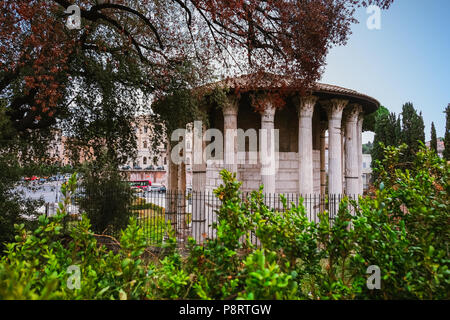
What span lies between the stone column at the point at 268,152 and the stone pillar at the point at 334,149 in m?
2.66

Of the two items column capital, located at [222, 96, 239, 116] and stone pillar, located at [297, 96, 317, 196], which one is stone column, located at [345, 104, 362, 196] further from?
column capital, located at [222, 96, 239, 116]

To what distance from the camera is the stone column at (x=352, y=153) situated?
11.7 metres

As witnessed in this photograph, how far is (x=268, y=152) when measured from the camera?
32.6 ft

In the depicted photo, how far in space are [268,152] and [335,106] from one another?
11.7 ft

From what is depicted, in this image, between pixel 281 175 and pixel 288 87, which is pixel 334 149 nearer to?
pixel 281 175

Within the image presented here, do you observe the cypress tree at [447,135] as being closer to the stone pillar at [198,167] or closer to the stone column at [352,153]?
the stone column at [352,153]

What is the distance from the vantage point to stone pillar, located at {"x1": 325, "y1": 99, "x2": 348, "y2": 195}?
34.8 feet

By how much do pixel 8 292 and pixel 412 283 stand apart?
209cm

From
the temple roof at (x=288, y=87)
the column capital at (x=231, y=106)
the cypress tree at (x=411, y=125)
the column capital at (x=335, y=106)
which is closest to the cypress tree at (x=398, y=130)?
the cypress tree at (x=411, y=125)

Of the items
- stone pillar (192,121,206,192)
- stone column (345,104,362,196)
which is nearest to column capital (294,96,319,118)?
stone column (345,104,362,196)

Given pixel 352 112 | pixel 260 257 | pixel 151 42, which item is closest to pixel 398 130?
pixel 352 112

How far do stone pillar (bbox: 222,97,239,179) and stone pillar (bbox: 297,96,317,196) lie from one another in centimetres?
250
